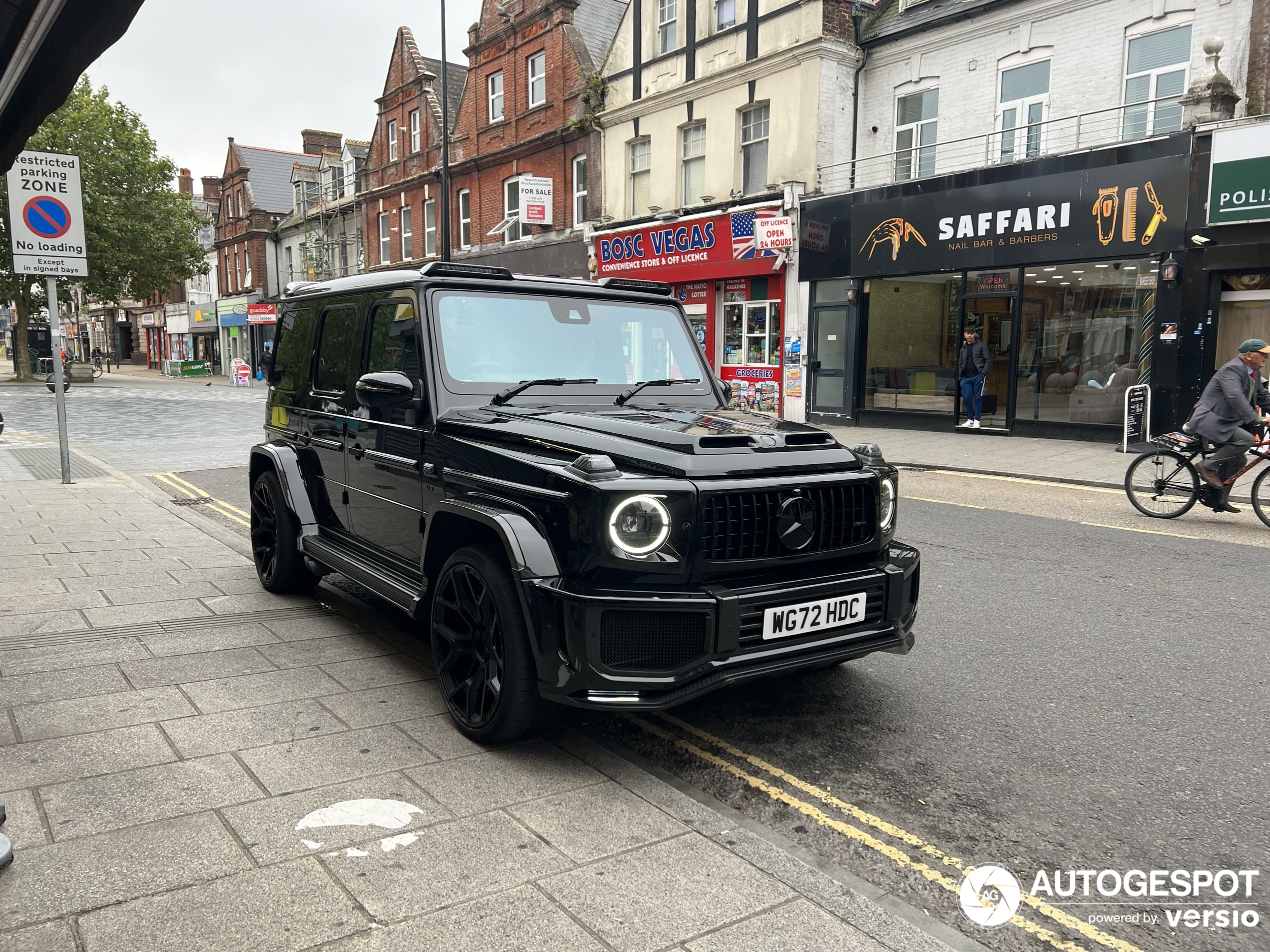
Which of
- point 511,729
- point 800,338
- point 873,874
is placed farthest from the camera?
point 800,338

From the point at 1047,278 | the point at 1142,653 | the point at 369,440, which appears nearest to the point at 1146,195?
the point at 1047,278

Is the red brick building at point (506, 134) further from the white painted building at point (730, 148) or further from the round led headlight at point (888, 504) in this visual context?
the round led headlight at point (888, 504)

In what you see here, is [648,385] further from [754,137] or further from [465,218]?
[465,218]

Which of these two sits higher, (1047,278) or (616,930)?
(1047,278)

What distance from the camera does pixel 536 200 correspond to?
89.9 feet

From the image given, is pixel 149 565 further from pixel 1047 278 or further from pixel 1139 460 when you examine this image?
pixel 1047 278

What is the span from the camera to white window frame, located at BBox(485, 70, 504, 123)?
29.8 metres

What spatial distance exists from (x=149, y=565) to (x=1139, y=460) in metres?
9.34

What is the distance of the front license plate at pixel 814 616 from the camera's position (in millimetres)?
3377

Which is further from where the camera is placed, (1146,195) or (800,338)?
(800,338)

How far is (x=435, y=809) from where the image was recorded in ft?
10.3

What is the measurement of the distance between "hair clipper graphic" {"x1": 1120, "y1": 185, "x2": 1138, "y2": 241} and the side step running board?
14609 millimetres

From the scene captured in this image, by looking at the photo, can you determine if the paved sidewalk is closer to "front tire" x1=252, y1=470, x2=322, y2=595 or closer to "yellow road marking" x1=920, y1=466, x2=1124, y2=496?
"front tire" x1=252, y1=470, x2=322, y2=595

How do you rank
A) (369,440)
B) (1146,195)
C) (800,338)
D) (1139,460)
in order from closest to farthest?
(369,440) → (1139,460) → (1146,195) → (800,338)
